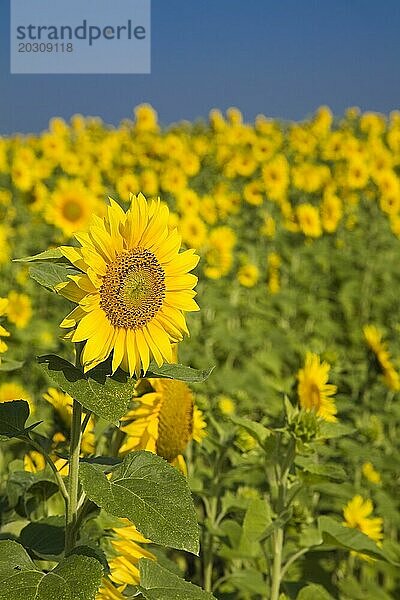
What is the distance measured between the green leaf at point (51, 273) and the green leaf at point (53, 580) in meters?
0.33

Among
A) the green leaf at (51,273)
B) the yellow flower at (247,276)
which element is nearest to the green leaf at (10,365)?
the green leaf at (51,273)

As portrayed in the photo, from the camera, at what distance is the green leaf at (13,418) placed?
3.73 feet

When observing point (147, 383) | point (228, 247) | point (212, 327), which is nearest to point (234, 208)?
point (228, 247)

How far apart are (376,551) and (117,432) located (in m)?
0.52

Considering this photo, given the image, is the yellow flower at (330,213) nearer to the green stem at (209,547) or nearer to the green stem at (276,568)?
the green stem at (209,547)

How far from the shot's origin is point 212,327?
4.45 metres

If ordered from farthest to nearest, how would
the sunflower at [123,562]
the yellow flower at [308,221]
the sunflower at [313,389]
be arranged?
the yellow flower at [308,221] → the sunflower at [313,389] → the sunflower at [123,562]

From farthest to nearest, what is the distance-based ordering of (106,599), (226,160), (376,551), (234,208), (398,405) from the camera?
(226,160) → (234,208) → (398,405) → (376,551) → (106,599)

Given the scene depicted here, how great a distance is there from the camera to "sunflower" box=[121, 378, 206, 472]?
161 cm

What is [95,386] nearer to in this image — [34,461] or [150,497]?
[150,497]

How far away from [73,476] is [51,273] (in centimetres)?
26

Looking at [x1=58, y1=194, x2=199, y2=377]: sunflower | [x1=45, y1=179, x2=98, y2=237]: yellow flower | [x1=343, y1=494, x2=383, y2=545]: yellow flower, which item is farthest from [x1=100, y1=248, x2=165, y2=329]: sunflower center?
[x1=45, y1=179, x2=98, y2=237]: yellow flower

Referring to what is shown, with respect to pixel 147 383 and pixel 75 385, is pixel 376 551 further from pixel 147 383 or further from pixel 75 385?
pixel 75 385

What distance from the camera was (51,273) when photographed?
115cm
